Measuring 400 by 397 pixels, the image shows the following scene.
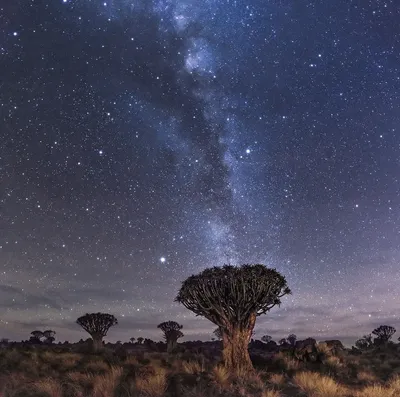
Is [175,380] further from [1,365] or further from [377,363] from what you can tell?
[377,363]

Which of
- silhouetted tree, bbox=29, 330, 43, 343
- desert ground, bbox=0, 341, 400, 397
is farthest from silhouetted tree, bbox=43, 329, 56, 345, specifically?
desert ground, bbox=0, 341, 400, 397

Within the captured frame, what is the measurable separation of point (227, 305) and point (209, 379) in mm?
3630

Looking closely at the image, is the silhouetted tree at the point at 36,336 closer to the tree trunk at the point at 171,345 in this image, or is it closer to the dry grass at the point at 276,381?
the tree trunk at the point at 171,345

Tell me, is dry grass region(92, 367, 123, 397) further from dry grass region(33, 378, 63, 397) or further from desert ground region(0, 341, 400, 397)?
dry grass region(33, 378, 63, 397)

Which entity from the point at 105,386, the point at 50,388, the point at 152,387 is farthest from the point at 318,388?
the point at 50,388

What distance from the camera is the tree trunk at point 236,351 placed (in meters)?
16.8

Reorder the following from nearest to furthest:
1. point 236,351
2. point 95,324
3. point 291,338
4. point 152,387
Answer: point 152,387 < point 236,351 < point 95,324 < point 291,338

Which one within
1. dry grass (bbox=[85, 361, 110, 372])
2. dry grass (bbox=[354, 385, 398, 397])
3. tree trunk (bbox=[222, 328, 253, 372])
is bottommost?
dry grass (bbox=[354, 385, 398, 397])

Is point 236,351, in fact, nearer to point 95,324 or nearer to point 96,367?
point 96,367

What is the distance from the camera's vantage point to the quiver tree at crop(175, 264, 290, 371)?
17.2m

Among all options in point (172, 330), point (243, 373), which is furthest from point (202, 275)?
point (172, 330)

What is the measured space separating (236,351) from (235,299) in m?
2.03

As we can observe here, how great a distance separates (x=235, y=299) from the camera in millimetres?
17250

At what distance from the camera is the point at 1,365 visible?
18.6m
